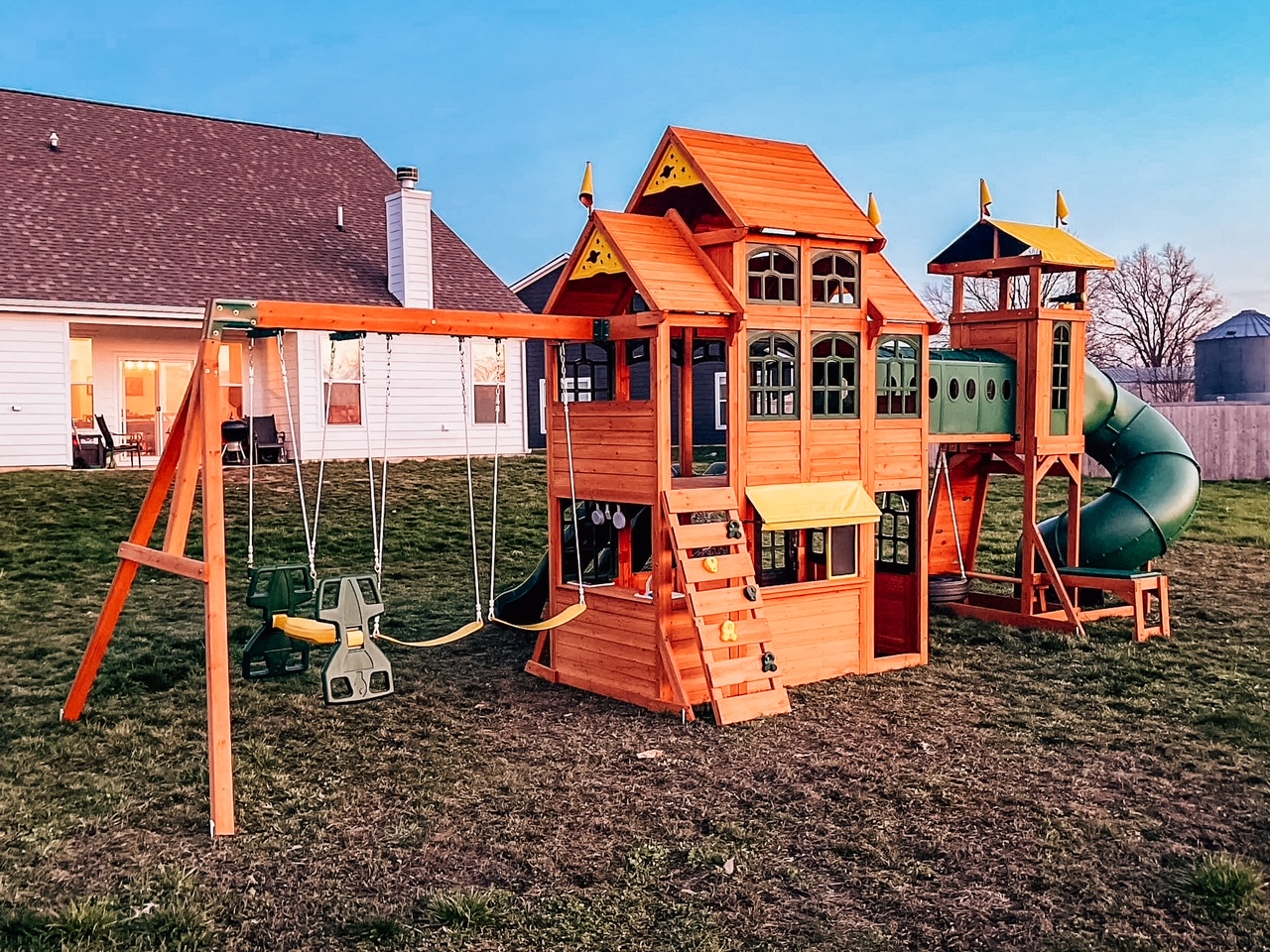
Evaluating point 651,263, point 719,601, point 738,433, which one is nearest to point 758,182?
point 651,263

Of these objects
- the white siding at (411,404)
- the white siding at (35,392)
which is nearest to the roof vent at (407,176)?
the white siding at (411,404)

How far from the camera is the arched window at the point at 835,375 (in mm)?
10547

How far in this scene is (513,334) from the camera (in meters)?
8.87

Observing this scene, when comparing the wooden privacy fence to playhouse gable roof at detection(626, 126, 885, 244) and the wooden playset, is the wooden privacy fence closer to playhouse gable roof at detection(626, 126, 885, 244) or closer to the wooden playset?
the wooden playset

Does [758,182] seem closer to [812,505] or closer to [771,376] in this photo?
[771,376]

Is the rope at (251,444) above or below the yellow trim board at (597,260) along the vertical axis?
below

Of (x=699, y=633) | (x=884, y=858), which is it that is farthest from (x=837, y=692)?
(x=884, y=858)

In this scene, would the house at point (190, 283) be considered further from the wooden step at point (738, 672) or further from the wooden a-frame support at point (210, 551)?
the wooden a-frame support at point (210, 551)

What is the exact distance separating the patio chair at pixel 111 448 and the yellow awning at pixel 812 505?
15.8m

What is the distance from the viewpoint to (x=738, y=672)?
9203mm

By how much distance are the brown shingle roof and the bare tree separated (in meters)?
40.3

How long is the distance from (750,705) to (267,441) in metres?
15.9

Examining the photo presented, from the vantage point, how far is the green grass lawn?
18.3 feet

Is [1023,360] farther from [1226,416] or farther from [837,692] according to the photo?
[1226,416]
